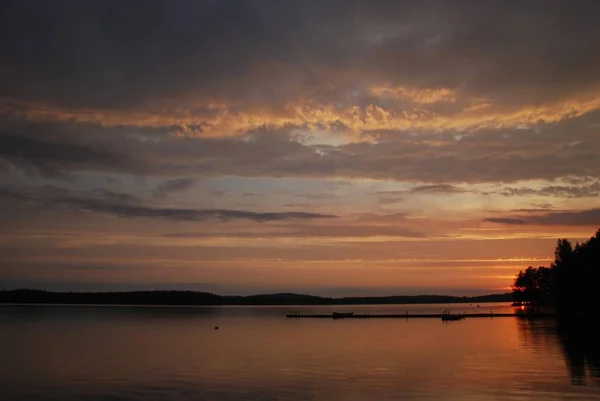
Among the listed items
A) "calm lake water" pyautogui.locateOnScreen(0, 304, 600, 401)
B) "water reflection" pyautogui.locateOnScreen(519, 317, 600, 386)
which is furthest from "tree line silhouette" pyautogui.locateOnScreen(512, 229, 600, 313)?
"calm lake water" pyautogui.locateOnScreen(0, 304, 600, 401)

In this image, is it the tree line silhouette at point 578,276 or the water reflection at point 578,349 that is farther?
the tree line silhouette at point 578,276

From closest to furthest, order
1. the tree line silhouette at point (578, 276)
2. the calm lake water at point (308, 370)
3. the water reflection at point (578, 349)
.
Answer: the calm lake water at point (308, 370) → the water reflection at point (578, 349) → the tree line silhouette at point (578, 276)

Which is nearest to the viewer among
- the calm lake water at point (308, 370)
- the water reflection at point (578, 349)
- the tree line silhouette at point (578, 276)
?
the calm lake water at point (308, 370)

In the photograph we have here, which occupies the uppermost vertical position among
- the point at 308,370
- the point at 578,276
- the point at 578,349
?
the point at 578,276

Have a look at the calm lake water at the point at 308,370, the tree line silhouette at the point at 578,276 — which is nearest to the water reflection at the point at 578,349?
the calm lake water at the point at 308,370

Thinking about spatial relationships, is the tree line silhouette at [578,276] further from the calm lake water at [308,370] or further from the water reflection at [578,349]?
the calm lake water at [308,370]

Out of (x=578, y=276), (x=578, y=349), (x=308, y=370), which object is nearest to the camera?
(x=308, y=370)

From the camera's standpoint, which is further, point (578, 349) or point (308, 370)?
point (578, 349)

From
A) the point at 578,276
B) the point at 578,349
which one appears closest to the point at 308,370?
the point at 578,349

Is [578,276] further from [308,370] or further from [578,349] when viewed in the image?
[308,370]

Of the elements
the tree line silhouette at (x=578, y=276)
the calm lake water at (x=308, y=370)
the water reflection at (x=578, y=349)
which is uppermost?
the tree line silhouette at (x=578, y=276)

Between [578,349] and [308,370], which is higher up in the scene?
[578,349]

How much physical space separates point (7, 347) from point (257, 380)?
4153 centimetres

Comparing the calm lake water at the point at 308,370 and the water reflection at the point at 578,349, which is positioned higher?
the water reflection at the point at 578,349
